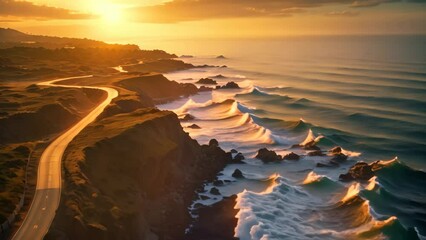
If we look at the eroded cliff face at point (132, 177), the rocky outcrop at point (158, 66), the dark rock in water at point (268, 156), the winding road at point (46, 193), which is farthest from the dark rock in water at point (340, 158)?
the rocky outcrop at point (158, 66)

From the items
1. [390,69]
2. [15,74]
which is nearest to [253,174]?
[15,74]

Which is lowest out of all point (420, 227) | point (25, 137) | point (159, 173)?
point (420, 227)

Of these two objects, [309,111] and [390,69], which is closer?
[309,111]

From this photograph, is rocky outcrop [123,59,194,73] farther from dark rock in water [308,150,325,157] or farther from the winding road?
the winding road

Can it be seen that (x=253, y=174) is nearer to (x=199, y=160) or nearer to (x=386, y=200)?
(x=199, y=160)

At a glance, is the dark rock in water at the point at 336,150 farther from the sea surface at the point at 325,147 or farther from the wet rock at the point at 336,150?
the sea surface at the point at 325,147

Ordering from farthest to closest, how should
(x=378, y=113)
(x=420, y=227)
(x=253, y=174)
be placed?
1. (x=378, y=113)
2. (x=253, y=174)
3. (x=420, y=227)

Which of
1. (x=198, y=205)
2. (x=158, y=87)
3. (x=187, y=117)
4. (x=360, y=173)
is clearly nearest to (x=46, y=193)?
(x=198, y=205)
